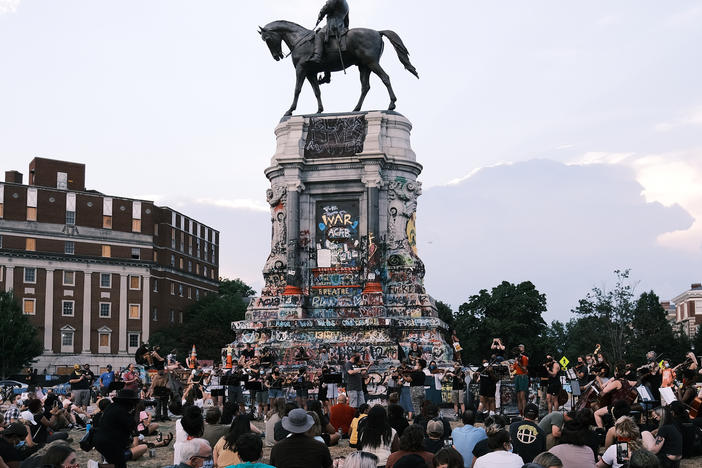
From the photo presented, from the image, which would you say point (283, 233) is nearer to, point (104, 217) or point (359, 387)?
point (359, 387)

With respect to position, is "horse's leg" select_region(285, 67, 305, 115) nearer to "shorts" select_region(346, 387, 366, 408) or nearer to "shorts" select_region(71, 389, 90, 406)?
"shorts" select_region(71, 389, 90, 406)

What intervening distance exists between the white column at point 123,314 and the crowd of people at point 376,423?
6703 centimetres

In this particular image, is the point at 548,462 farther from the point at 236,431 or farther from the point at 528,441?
the point at 236,431

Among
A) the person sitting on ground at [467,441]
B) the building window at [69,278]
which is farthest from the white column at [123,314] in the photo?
the person sitting on ground at [467,441]

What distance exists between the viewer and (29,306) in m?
94.1

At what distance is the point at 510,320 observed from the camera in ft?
279

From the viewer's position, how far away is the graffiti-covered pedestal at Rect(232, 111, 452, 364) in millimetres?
40094

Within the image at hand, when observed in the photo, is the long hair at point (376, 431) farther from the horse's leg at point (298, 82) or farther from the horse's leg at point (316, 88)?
the horse's leg at point (298, 82)

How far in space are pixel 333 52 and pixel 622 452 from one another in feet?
111

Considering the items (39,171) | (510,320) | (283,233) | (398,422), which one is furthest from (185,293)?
(398,422)

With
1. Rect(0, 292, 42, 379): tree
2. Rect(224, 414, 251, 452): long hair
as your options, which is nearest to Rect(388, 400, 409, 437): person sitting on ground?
Rect(224, 414, 251, 452): long hair

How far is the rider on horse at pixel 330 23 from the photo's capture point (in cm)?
4344

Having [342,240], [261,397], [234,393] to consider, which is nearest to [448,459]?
[234,393]

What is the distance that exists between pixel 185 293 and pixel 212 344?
54.9 ft
